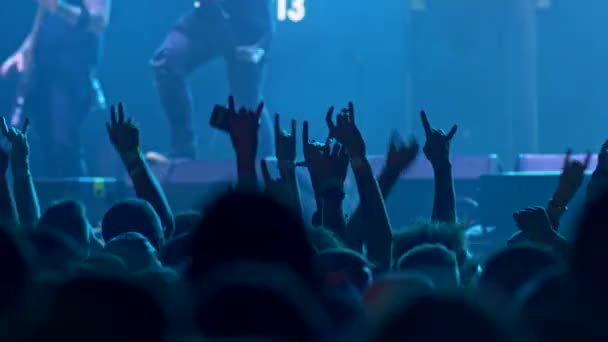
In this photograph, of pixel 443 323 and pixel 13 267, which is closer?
pixel 443 323

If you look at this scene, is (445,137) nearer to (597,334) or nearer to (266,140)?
(597,334)

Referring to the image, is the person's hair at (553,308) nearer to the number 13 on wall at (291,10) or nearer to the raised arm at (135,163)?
the raised arm at (135,163)

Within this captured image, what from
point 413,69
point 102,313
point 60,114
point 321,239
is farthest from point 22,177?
point 413,69

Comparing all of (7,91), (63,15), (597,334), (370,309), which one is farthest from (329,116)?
(7,91)

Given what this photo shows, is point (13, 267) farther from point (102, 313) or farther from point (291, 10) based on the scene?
point (291, 10)

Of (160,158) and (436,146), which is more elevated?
(436,146)

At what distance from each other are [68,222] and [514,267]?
5.88ft

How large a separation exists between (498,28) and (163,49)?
3409mm

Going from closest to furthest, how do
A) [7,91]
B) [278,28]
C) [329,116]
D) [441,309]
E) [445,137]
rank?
[441,309], [329,116], [445,137], [7,91], [278,28]

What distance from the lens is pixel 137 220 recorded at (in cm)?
350

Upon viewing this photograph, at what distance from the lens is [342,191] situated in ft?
11.9

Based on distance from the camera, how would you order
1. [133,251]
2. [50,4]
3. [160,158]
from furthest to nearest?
[50,4]
[160,158]
[133,251]

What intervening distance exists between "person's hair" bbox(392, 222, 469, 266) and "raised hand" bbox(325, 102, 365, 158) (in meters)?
0.45

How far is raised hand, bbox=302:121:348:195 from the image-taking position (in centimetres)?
363
